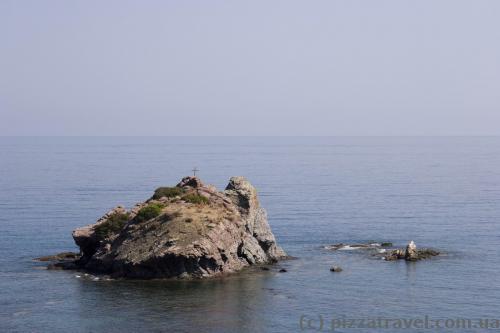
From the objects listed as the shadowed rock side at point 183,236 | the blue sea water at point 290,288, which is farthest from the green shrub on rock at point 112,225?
the blue sea water at point 290,288

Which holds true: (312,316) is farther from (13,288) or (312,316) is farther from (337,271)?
(13,288)

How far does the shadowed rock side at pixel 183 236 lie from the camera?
336 feet

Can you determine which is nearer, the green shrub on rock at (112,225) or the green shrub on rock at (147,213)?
the green shrub on rock at (147,213)

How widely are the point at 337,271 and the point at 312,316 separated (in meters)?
22.9

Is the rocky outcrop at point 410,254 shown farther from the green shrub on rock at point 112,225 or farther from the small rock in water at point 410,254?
the green shrub on rock at point 112,225

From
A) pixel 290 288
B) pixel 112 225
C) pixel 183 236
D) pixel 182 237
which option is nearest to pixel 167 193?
pixel 112 225

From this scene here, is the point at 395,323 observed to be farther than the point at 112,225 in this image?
No

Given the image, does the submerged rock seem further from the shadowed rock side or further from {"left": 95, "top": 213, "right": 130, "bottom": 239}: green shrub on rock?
{"left": 95, "top": 213, "right": 130, "bottom": 239}: green shrub on rock

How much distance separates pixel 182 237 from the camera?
338ft

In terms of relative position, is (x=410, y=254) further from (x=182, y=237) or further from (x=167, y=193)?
(x=167, y=193)

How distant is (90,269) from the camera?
4272 inches

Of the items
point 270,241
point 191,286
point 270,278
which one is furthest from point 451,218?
point 191,286

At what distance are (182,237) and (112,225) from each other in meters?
15.3

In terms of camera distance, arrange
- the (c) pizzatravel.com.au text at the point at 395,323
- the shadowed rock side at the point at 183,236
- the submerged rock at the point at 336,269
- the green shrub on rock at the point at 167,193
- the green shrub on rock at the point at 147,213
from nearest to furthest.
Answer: the (c) pizzatravel.com.au text at the point at 395,323 → the shadowed rock side at the point at 183,236 → the submerged rock at the point at 336,269 → the green shrub on rock at the point at 147,213 → the green shrub on rock at the point at 167,193
